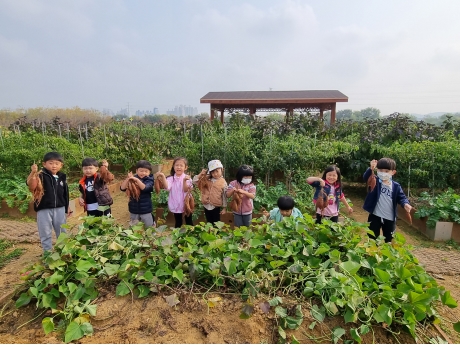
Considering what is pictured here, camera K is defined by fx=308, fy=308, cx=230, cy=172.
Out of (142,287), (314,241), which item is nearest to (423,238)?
(314,241)

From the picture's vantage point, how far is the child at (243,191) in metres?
3.48

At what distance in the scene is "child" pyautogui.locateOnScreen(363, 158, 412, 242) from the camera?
133 inches

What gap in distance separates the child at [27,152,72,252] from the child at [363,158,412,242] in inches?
134

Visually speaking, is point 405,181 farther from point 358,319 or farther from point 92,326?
point 92,326

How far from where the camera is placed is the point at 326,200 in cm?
337

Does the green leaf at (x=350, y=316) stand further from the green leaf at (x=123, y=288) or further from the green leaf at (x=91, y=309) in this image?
the green leaf at (x=91, y=309)

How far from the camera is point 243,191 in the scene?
11.2ft

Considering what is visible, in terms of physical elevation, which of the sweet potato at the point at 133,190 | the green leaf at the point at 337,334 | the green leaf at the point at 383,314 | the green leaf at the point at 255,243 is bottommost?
the green leaf at the point at 337,334

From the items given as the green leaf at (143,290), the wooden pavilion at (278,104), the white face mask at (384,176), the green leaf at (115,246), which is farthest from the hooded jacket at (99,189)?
the wooden pavilion at (278,104)

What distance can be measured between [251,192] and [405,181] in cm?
390

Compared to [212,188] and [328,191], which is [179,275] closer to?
[212,188]

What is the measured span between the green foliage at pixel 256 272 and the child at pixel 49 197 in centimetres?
115

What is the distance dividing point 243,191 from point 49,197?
2.09 m

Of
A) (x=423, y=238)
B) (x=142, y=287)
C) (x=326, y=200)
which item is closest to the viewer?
(x=142, y=287)
